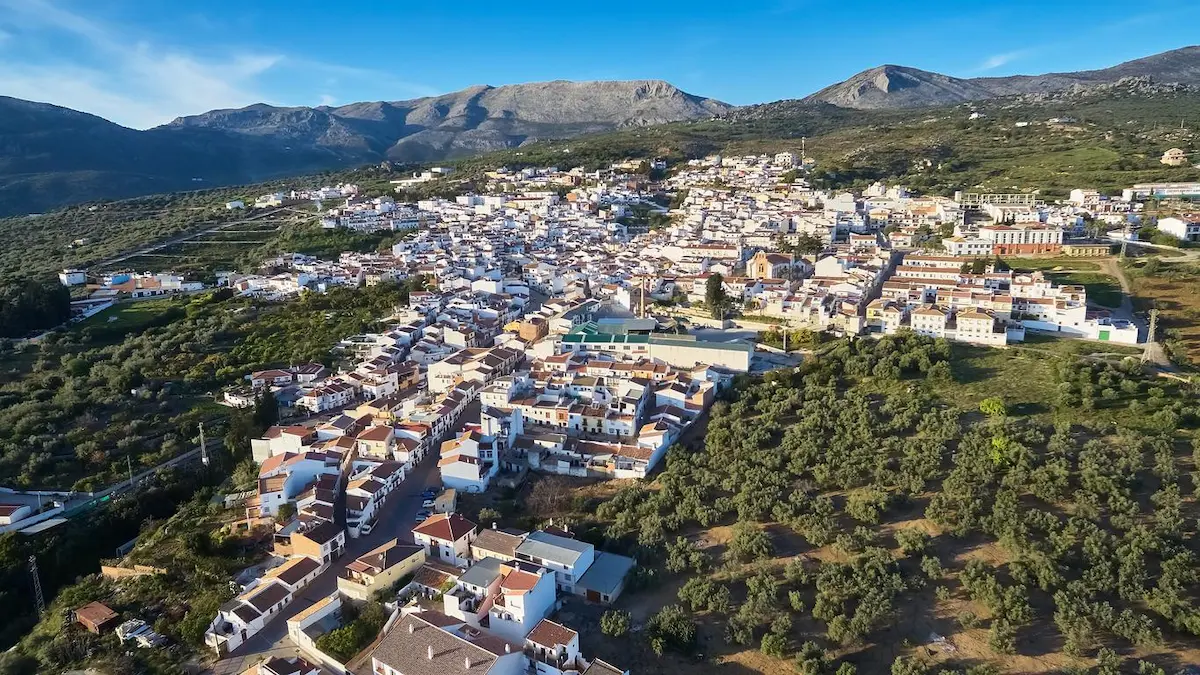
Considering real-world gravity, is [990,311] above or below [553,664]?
above

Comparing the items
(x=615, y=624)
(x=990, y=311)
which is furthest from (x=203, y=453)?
(x=990, y=311)

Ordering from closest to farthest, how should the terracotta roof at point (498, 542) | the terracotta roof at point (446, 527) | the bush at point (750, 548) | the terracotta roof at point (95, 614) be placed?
the terracotta roof at point (95, 614) → the bush at point (750, 548) → the terracotta roof at point (498, 542) → the terracotta roof at point (446, 527)

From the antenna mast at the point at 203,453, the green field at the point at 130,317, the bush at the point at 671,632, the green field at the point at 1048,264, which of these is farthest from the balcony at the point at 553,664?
the green field at the point at 1048,264

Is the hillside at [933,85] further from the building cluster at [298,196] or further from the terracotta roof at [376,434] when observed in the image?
the terracotta roof at [376,434]

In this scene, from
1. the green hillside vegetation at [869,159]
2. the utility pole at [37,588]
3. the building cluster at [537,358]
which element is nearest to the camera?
the building cluster at [537,358]

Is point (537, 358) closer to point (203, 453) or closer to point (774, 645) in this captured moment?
point (203, 453)

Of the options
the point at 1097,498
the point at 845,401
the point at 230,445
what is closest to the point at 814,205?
the point at 845,401

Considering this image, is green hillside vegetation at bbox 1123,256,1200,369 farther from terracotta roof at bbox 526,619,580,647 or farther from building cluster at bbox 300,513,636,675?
terracotta roof at bbox 526,619,580,647
